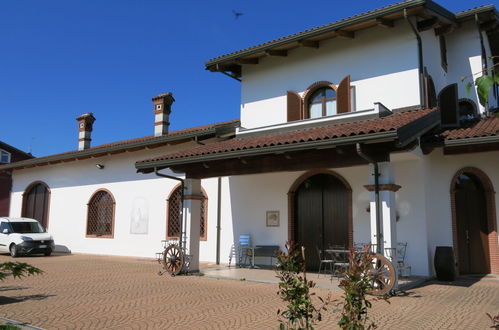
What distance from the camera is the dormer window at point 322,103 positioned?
11.7 meters

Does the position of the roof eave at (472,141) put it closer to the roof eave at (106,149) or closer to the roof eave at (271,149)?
the roof eave at (271,149)

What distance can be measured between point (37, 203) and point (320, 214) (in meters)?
13.9

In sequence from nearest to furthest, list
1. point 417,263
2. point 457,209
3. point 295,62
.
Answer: point 417,263 < point 457,209 < point 295,62

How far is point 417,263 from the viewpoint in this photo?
977cm

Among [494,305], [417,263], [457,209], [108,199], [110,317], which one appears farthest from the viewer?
[108,199]

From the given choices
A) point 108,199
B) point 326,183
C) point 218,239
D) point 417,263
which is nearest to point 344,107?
point 326,183

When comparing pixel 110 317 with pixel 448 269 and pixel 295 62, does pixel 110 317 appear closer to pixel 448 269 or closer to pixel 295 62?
pixel 448 269

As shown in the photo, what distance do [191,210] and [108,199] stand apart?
7.07m

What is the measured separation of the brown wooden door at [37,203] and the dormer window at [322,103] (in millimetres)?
12876

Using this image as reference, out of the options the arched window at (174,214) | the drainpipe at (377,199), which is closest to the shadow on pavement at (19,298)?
the drainpipe at (377,199)

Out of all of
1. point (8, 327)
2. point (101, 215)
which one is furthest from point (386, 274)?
point (101, 215)

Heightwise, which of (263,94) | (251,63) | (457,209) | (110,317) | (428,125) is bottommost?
(110,317)

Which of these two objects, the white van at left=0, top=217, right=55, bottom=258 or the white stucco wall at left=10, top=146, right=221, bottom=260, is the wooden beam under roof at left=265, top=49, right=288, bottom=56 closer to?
the white stucco wall at left=10, top=146, right=221, bottom=260

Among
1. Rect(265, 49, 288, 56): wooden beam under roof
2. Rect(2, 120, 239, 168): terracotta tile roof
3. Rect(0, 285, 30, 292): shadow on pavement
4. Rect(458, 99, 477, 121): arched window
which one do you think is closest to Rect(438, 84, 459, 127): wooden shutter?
Rect(458, 99, 477, 121): arched window
